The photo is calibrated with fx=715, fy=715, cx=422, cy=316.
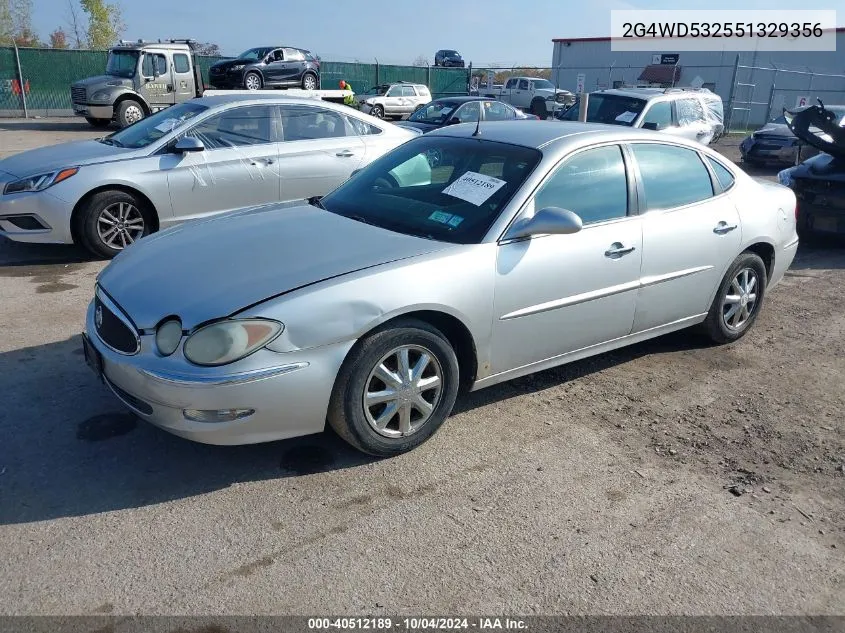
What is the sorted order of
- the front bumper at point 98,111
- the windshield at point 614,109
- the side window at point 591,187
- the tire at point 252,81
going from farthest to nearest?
the tire at point 252,81, the front bumper at point 98,111, the windshield at point 614,109, the side window at point 591,187

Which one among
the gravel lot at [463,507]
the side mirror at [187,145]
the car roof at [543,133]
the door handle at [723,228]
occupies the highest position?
the car roof at [543,133]

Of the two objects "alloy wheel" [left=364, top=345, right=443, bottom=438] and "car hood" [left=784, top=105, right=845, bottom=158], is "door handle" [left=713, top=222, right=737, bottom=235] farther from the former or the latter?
"car hood" [left=784, top=105, right=845, bottom=158]

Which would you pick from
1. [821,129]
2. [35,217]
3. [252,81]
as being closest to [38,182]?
[35,217]

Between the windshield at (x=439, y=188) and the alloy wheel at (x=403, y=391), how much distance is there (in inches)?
26.9

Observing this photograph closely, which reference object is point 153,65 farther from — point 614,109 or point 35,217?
point 35,217

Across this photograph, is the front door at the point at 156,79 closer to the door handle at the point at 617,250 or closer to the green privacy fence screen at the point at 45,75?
the green privacy fence screen at the point at 45,75

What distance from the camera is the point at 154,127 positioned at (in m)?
7.38

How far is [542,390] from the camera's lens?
445cm

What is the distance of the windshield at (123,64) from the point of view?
64.4 ft

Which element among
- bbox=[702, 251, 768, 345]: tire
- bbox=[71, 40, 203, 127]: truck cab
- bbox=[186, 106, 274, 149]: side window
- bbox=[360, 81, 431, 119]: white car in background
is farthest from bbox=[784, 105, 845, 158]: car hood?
bbox=[360, 81, 431, 119]: white car in background

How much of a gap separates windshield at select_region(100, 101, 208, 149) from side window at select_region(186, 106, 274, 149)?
0.17 metres

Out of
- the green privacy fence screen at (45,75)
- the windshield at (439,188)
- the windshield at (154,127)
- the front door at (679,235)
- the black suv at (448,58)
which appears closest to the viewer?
the windshield at (439,188)

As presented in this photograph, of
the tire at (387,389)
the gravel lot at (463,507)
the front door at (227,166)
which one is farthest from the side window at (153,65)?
the tire at (387,389)

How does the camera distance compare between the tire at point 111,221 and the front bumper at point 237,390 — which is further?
the tire at point 111,221
